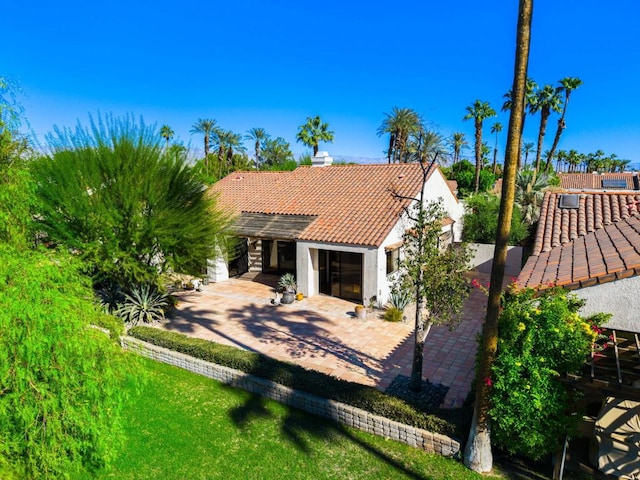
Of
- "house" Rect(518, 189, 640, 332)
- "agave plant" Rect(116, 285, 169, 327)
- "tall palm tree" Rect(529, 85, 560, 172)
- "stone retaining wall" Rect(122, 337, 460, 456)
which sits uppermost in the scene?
"tall palm tree" Rect(529, 85, 560, 172)

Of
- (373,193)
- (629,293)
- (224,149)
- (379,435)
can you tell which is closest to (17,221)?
(379,435)

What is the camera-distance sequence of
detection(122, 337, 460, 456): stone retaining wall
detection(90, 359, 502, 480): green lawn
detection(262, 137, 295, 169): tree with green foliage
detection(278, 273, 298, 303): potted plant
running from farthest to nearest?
1. detection(262, 137, 295, 169): tree with green foliage
2. detection(278, 273, 298, 303): potted plant
3. detection(122, 337, 460, 456): stone retaining wall
4. detection(90, 359, 502, 480): green lawn

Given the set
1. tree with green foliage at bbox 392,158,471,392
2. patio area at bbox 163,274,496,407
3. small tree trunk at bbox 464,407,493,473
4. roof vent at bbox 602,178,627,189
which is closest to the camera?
small tree trunk at bbox 464,407,493,473

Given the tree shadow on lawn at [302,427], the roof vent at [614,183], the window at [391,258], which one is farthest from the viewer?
the roof vent at [614,183]

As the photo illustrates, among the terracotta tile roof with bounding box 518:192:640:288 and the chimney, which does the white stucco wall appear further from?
Result: the chimney

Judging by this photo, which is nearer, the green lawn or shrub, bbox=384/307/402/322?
the green lawn

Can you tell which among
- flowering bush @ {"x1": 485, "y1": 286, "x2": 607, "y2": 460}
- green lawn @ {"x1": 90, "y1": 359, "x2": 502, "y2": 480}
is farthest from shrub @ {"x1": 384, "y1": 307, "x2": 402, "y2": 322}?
flowering bush @ {"x1": 485, "y1": 286, "x2": 607, "y2": 460}

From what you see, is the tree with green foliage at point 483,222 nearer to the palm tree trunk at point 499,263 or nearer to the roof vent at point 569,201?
the roof vent at point 569,201

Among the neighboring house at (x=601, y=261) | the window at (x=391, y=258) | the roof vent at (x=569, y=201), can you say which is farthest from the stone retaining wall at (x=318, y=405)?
the roof vent at (x=569, y=201)
